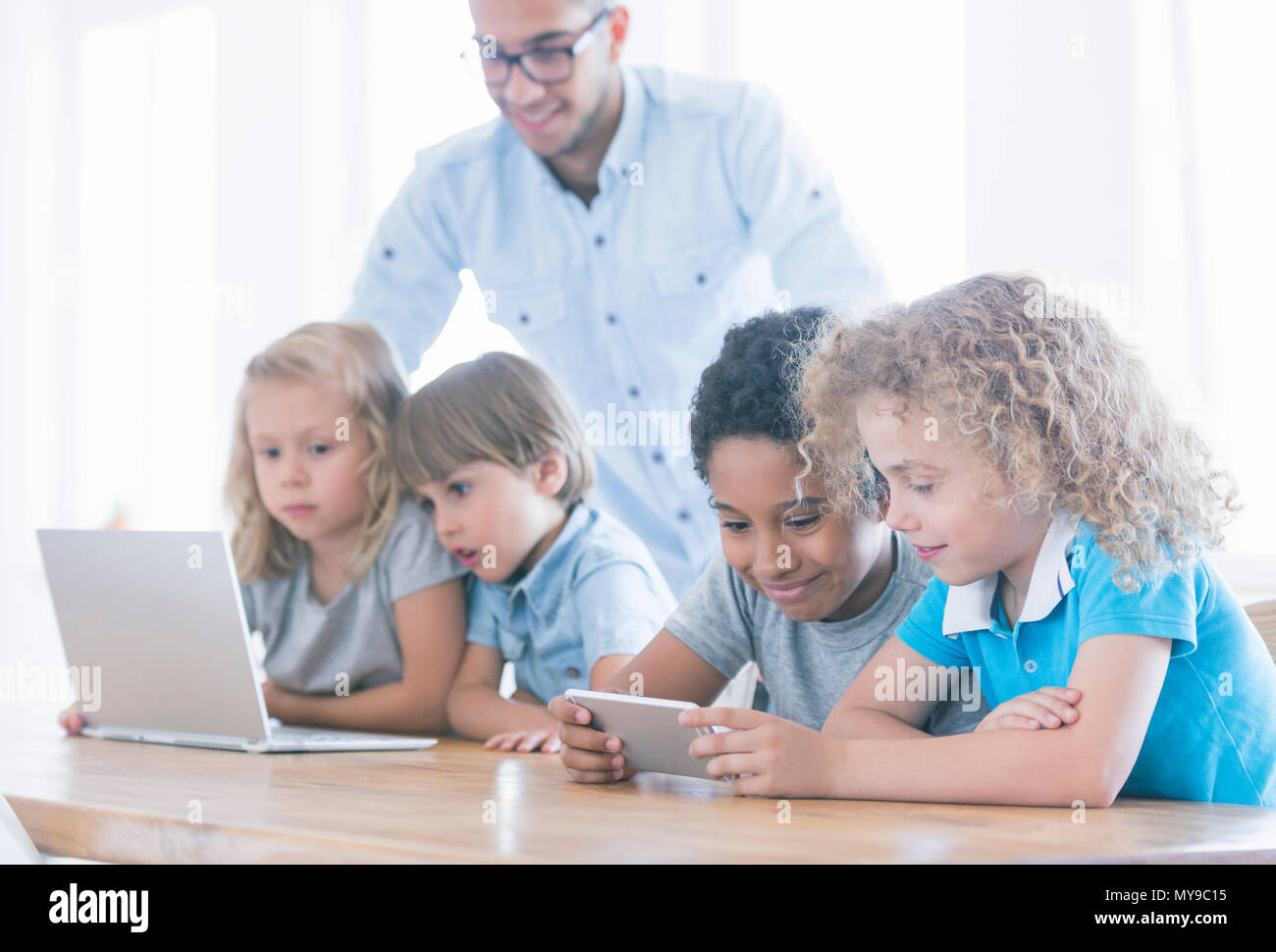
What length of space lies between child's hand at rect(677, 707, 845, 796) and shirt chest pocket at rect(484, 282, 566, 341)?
1532mm

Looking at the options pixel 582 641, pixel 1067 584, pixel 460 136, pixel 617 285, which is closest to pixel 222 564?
pixel 582 641

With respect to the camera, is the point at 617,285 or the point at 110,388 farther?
the point at 110,388

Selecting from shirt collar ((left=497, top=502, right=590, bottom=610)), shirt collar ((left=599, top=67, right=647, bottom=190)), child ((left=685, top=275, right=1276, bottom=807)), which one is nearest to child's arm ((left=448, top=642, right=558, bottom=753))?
shirt collar ((left=497, top=502, right=590, bottom=610))

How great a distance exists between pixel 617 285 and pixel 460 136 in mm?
472

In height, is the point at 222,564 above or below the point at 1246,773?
above

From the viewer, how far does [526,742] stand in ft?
4.62

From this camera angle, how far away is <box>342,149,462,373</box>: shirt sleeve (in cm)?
238

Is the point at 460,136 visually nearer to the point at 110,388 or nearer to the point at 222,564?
the point at 222,564

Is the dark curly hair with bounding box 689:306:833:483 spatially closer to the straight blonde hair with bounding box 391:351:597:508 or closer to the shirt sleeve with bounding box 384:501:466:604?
the straight blonde hair with bounding box 391:351:597:508

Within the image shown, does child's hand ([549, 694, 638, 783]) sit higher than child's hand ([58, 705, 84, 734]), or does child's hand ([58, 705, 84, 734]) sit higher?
child's hand ([549, 694, 638, 783])

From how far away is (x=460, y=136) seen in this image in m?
2.45

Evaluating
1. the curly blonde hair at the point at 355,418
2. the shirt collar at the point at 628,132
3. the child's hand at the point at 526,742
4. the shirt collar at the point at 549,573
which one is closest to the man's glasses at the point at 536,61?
the shirt collar at the point at 628,132

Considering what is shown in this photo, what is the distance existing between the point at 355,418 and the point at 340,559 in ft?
0.71
